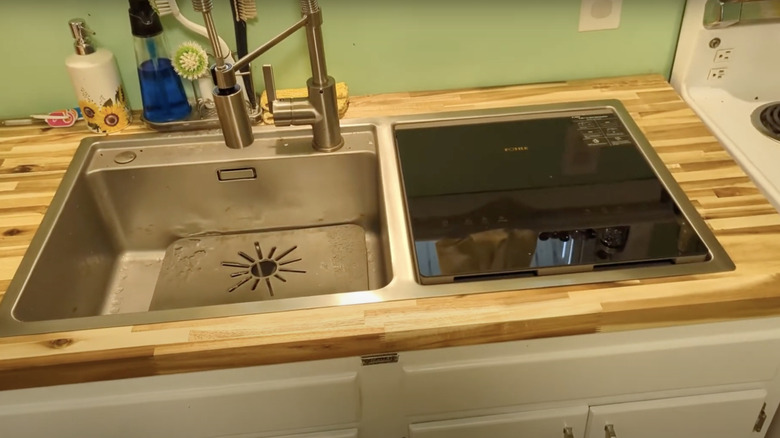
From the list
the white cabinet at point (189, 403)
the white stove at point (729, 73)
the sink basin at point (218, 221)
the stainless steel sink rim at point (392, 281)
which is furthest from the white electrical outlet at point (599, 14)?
the white cabinet at point (189, 403)

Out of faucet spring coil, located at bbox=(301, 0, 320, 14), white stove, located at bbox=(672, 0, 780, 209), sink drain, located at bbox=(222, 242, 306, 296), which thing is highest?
faucet spring coil, located at bbox=(301, 0, 320, 14)

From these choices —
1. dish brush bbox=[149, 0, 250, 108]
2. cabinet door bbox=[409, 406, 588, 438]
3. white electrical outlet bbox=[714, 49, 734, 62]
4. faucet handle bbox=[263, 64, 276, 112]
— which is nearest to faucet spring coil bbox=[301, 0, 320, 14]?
faucet handle bbox=[263, 64, 276, 112]

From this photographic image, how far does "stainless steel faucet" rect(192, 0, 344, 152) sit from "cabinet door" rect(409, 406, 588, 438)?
1.73ft

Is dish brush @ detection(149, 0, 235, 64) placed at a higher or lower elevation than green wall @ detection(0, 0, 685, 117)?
higher

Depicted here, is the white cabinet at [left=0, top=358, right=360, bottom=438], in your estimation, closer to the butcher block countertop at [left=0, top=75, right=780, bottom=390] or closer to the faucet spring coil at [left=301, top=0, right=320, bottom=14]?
the butcher block countertop at [left=0, top=75, right=780, bottom=390]

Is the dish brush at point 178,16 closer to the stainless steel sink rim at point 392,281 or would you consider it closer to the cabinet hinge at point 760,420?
the stainless steel sink rim at point 392,281

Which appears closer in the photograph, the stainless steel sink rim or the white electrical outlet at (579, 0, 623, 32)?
the stainless steel sink rim

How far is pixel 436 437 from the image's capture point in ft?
3.24

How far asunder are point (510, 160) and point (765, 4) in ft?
1.90

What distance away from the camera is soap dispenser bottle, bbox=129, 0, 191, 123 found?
1.14 meters

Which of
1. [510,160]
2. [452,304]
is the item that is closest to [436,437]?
[452,304]

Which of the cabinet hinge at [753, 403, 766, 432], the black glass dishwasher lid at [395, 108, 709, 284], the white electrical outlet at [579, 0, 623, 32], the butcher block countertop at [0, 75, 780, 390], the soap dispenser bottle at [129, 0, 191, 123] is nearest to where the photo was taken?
the butcher block countertop at [0, 75, 780, 390]

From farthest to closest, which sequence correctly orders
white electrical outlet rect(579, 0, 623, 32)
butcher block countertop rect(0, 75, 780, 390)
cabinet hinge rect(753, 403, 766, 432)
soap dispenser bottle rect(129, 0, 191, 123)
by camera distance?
white electrical outlet rect(579, 0, 623, 32), soap dispenser bottle rect(129, 0, 191, 123), cabinet hinge rect(753, 403, 766, 432), butcher block countertop rect(0, 75, 780, 390)

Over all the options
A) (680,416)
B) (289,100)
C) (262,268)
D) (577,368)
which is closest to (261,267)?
(262,268)
